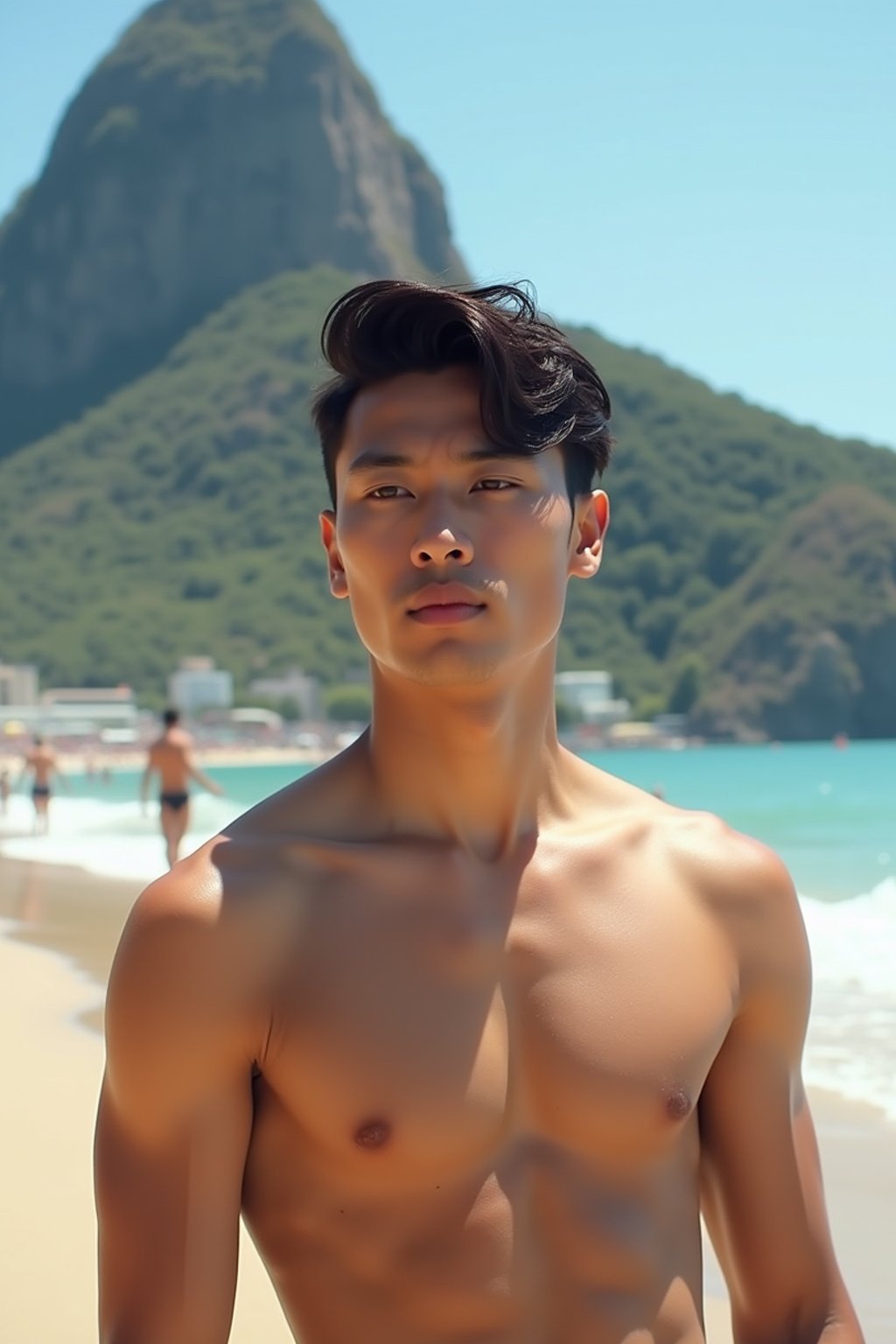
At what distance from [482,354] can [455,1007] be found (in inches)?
23.3

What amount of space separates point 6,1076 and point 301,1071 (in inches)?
192

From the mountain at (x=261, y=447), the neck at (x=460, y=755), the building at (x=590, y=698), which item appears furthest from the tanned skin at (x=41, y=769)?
the building at (x=590, y=698)

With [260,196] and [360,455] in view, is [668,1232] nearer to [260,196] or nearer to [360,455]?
[360,455]

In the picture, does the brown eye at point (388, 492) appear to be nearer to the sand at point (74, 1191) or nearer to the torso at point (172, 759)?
the sand at point (74, 1191)

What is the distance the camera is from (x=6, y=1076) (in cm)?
603

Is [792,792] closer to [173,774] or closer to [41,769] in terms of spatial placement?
[41,769]

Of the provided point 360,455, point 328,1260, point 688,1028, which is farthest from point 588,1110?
point 360,455

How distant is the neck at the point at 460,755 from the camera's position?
5.43ft

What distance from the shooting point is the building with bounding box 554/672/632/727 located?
97625 millimetres

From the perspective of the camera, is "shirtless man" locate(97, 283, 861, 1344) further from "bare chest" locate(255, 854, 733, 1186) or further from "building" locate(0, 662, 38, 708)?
"building" locate(0, 662, 38, 708)

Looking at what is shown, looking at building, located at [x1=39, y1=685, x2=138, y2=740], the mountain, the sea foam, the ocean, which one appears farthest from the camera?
the mountain

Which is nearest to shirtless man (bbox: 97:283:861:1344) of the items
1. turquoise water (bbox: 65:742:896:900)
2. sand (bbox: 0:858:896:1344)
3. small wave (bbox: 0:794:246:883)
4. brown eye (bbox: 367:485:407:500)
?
brown eye (bbox: 367:485:407:500)

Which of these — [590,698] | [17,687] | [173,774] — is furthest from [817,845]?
[17,687]

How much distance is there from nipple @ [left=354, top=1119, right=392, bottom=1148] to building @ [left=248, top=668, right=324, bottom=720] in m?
98.7
